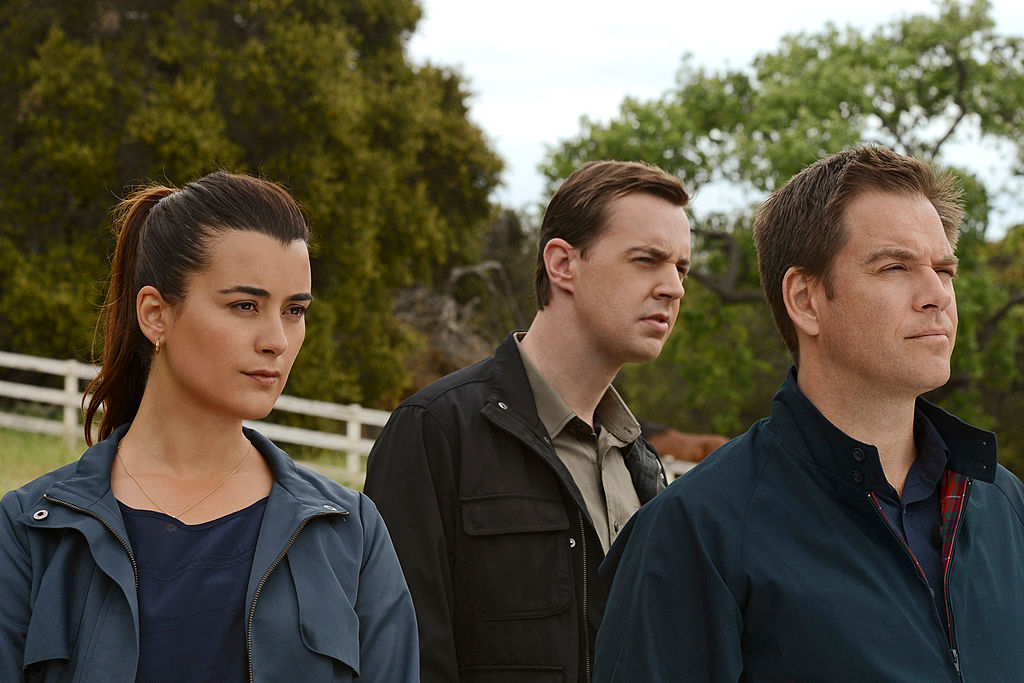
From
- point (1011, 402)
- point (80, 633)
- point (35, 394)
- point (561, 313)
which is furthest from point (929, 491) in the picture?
point (1011, 402)

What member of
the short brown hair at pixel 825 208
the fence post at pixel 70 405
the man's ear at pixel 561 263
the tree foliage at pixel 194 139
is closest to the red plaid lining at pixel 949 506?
the short brown hair at pixel 825 208

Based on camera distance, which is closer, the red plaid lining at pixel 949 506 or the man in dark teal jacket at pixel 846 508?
the man in dark teal jacket at pixel 846 508

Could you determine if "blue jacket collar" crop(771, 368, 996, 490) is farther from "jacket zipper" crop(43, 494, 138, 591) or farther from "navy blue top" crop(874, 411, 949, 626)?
"jacket zipper" crop(43, 494, 138, 591)

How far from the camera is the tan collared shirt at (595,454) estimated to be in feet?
10.8

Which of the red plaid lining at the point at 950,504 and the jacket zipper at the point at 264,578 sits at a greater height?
the red plaid lining at the point at 950,504

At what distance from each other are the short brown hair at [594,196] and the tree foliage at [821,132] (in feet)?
51.6


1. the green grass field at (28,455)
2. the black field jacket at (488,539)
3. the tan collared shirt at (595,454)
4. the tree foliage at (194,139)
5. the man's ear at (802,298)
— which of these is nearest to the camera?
the man's ear at (802,298)

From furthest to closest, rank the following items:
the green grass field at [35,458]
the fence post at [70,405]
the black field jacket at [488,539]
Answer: the fence post at [70,405], the green grass field at [35,458], the black field jacket at [488,539]

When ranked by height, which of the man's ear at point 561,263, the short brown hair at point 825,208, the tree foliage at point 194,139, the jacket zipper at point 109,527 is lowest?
the jacket zipper at point 109,527

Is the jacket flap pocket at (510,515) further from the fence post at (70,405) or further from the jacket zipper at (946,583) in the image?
the fence post at (70,405)

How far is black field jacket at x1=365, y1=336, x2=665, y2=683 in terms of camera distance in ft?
9.76

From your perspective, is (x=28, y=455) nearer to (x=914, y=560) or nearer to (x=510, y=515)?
(x=510, y=515)

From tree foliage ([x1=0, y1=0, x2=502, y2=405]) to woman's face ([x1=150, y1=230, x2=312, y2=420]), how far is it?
1293cm

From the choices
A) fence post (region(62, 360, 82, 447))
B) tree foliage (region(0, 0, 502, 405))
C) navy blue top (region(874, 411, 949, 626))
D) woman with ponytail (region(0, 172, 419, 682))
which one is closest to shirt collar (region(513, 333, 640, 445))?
woman with ponytail (region(0, 172, 419, 682))
